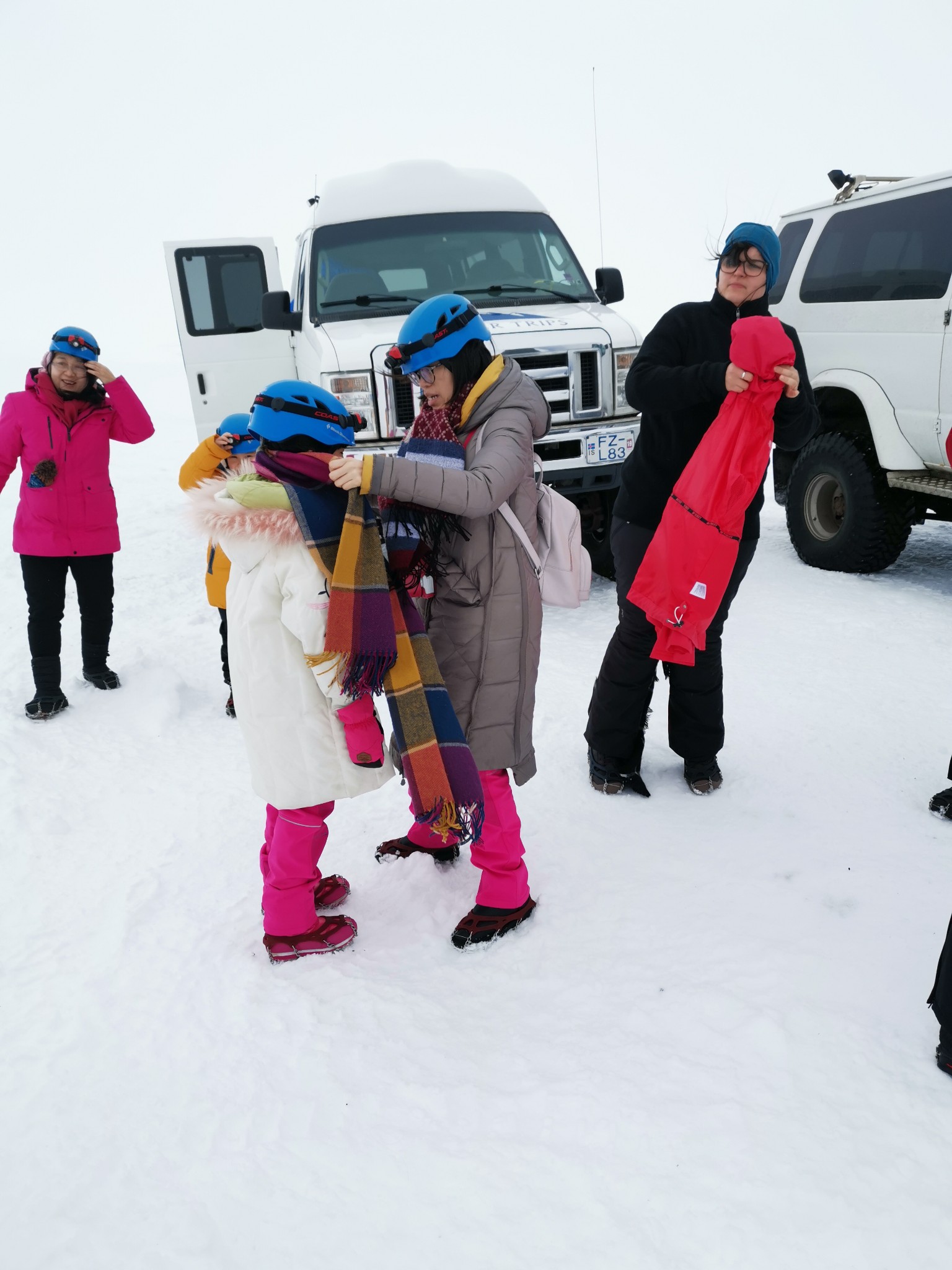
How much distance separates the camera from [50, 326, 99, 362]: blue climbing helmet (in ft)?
13.8

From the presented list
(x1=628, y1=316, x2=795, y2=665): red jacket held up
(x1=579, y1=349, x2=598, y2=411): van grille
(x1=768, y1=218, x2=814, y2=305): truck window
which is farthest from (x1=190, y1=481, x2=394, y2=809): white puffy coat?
(x1=768, y1=218, x2=814, y2=305): truck window

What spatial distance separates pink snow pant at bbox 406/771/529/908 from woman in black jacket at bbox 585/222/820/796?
0.89 m

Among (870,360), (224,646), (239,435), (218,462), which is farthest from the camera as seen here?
(870,360)

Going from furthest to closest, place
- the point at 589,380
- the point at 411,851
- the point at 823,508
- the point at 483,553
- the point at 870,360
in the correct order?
the point at 823,508 → the point at 870,360 → the point at 589,380 → the point at 411,851 → the point at 483,553

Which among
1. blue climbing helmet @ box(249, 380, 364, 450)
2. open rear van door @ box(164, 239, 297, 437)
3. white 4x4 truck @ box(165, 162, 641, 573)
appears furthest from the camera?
open rear van door @ box(164, 239, 297, 437)

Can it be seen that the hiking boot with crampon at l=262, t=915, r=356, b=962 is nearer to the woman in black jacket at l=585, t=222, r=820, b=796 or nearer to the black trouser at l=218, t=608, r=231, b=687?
the woman in black jacket at l=585, t=222, r=820, b=796

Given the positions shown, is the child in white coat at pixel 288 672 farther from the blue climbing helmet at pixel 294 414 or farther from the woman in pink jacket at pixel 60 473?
the woman in pink jacket at pixel 60 473

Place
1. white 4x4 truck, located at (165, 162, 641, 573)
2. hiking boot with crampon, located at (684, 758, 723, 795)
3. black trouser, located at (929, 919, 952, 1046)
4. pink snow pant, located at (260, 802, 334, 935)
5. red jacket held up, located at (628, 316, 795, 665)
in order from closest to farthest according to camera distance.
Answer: black trouser, located at (929, 919, 952, 1046)
pink snow pant, located at (260, 802, 334, 935)
red jacket held up, located at (628, 316, 795, 665)
hiking boot with crampon, located at (684, 758, 723, 795)
white 4x4 truck, located at (165, 162, 641, 573)

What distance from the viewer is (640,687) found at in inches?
132

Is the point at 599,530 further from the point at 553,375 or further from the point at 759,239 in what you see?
the point at 759,239

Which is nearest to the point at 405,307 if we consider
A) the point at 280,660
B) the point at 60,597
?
the point at 60,597

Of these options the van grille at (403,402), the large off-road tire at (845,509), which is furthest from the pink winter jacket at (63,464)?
the large off-road tire at (845,509)

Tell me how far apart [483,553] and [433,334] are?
0.58 metres

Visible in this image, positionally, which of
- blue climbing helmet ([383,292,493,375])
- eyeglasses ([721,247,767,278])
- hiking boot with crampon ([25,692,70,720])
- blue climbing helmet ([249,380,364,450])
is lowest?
hiking boot with crampon ([25,692,70,720])
